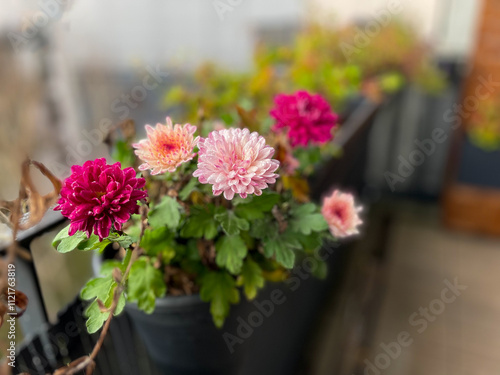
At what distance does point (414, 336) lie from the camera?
1.56 meters

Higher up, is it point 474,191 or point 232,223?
point 232,223

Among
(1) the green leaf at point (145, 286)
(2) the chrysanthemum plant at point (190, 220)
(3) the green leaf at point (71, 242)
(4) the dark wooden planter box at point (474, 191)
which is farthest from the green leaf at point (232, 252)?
(4) the dark wooden planter box at point (474, 191)

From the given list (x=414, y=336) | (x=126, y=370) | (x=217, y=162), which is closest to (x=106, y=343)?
(x=126, y=370)

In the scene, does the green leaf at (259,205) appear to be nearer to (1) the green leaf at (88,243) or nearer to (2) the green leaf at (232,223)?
(2) the green leaf at (232,223)

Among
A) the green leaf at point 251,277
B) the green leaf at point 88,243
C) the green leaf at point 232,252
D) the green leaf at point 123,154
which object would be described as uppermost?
the green leaf at point 123,154

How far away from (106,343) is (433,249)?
1817mm

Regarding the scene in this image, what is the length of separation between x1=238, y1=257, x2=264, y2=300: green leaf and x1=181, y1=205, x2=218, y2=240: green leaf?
10cm

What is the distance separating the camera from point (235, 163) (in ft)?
1.51

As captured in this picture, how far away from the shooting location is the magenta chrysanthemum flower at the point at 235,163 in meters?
0.46

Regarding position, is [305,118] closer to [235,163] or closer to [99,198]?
[235,163]

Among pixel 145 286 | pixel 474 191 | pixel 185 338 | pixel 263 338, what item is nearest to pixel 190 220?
pixel 145 286

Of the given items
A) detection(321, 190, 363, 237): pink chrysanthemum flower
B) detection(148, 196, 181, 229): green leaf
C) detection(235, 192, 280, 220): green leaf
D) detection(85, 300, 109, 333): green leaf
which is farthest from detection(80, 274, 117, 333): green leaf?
detection(321, 190, 363, 237): pink chrysanthemum flower

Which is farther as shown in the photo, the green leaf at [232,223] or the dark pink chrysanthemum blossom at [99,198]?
the green leaf at [232,223]

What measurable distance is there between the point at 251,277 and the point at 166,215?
182 mm
